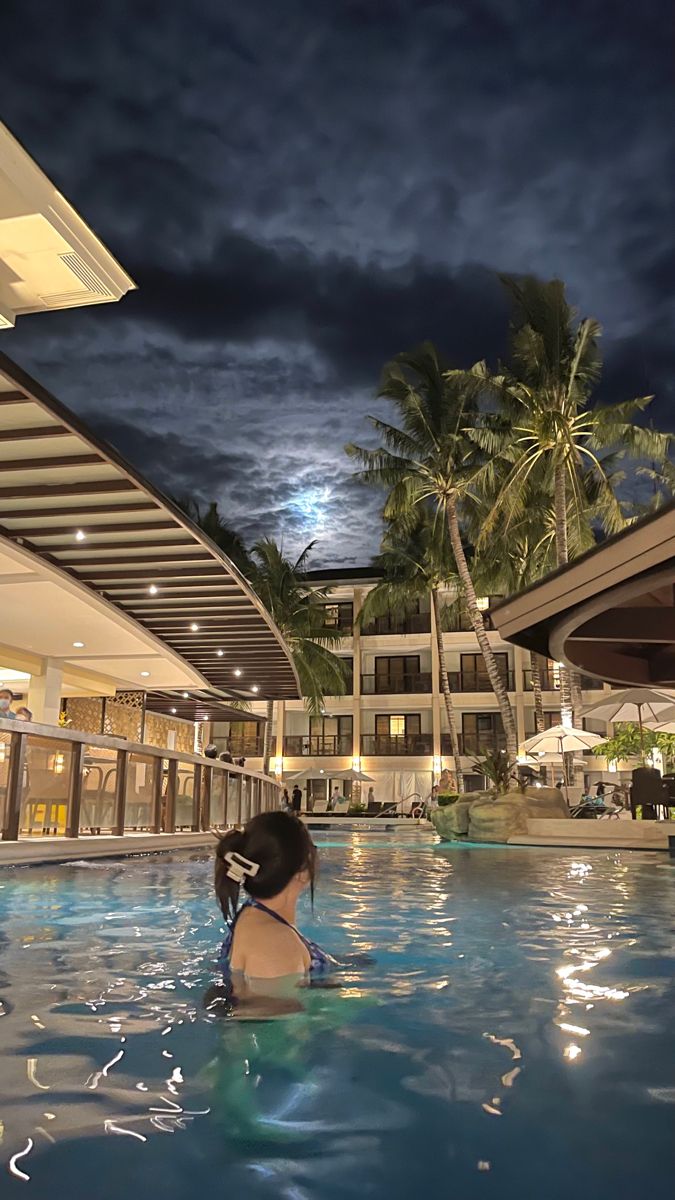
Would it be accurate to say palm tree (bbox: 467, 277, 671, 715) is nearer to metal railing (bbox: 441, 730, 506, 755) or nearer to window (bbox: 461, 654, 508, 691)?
metal railing (bbox: 441, 730, 506, 755)

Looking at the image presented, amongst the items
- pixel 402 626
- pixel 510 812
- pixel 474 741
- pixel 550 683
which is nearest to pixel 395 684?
pixel 402 626

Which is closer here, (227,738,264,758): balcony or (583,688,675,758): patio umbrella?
(583,688,675,758): patio umbrella

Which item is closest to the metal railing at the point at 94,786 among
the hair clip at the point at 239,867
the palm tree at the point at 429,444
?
the hair clip at the point at 239,867

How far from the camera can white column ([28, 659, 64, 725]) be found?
20.5m

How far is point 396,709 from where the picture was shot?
52.6 meters

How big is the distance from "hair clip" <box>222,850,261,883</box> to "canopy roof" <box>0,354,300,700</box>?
20.8 ft

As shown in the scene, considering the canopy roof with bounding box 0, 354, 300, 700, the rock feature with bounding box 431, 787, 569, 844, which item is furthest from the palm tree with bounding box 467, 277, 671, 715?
the canopy roof with bounding box 0, 354, 300, 700

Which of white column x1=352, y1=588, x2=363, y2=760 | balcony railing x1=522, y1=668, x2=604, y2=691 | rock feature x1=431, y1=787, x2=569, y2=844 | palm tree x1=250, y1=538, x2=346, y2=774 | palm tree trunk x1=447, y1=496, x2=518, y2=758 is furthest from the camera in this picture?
white column x1=352, y1=588, x2=363, y2=760

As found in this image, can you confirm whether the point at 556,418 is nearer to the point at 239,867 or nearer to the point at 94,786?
the point at 94,786

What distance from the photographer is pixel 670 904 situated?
26.0ft

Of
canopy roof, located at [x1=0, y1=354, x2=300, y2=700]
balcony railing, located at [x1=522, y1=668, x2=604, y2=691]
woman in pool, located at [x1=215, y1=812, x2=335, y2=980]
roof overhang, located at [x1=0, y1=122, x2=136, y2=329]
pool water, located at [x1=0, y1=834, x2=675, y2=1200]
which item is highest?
roof overhang, located at [x1=0, y1=122, x2=136, y2=329]

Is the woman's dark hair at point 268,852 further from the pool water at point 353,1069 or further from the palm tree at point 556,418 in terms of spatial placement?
the palm tree at point 556,418

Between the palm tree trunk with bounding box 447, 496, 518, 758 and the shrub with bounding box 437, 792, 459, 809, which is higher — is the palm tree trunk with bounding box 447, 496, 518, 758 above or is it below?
above

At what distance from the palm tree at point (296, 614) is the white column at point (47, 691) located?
45.5 ft
